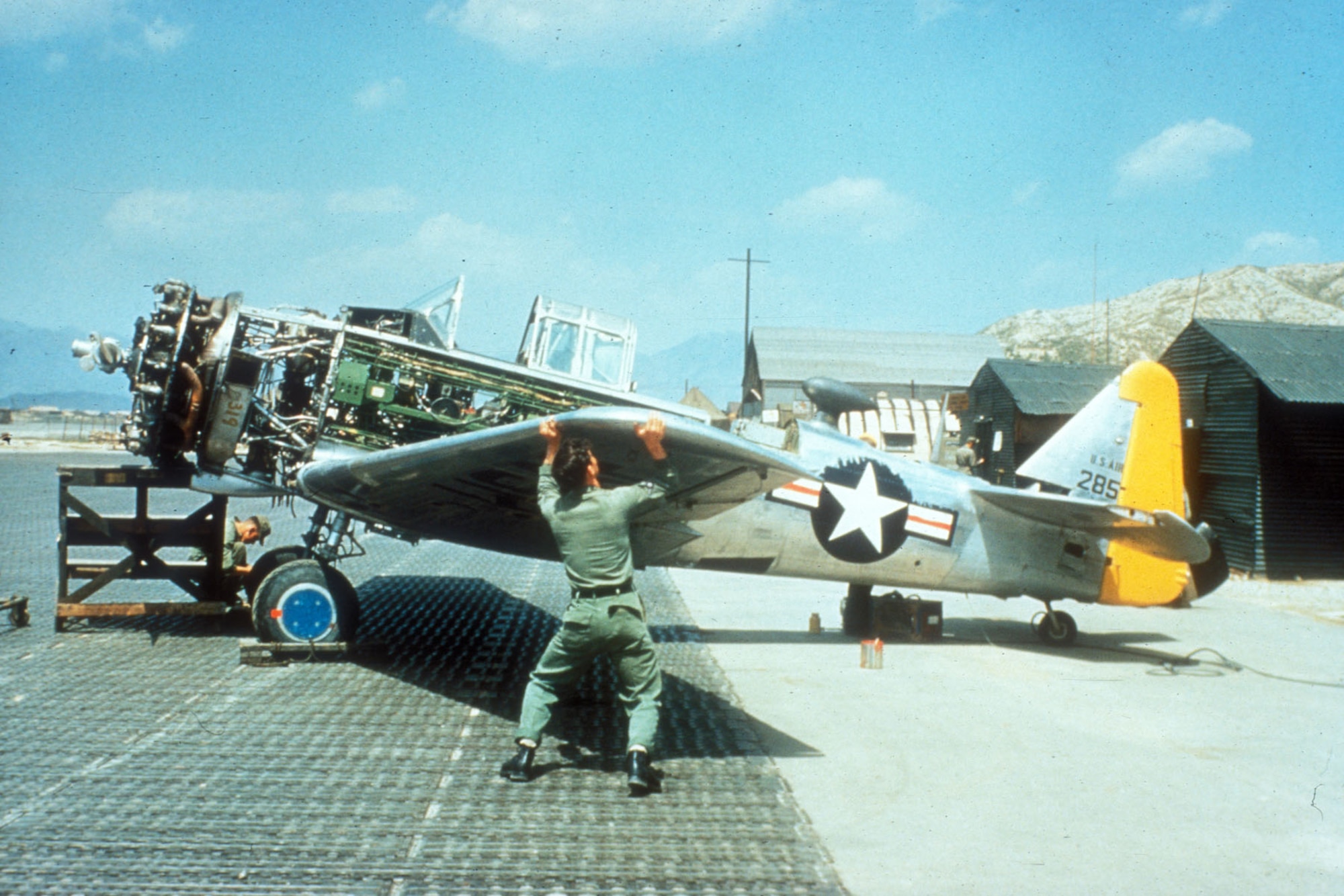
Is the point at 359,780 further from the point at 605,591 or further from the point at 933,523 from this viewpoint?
the point at 933,523

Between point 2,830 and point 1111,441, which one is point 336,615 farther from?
point 1111,441

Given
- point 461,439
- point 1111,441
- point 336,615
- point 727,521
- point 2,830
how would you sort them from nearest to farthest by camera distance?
point 2,830 < point 461,439 < point 336,615 < point 727,521 < point 1111,441

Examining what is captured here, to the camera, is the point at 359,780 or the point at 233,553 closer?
the point at 359,780

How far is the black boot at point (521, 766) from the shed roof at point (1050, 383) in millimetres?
19026

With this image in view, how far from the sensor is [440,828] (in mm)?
3762

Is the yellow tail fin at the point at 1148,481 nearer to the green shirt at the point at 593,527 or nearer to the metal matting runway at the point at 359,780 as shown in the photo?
the metal matting runway at the point at 359,780

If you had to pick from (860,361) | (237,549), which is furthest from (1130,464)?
(860,361)

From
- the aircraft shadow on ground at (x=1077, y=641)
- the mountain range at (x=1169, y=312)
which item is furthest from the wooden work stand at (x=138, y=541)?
the mountain range at (x=1169, y=312)

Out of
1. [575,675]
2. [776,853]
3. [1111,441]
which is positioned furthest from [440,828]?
[1111,441]

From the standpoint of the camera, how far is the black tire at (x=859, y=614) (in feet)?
27.7

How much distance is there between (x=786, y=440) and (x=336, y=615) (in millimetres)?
3923

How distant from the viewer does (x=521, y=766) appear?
4.34 m

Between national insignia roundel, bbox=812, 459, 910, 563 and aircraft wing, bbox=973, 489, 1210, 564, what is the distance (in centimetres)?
93

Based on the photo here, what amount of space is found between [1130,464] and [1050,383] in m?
14.9
